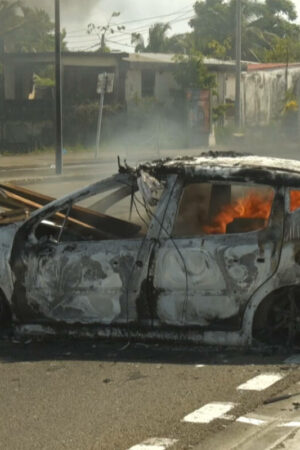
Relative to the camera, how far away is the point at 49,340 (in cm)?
858

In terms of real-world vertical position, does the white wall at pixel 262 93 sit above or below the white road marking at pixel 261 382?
above

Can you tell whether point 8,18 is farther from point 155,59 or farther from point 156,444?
point 156,444

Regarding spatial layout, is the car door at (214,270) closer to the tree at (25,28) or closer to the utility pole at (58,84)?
the utility pole at (58,84)

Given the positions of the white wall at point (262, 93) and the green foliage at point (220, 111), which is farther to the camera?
the white wall at point (262, 93)

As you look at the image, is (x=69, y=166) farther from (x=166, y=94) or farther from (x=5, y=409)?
(x=5, y=409)

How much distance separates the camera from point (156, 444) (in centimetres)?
582

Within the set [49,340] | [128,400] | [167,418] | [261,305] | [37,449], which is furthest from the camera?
[49,340]

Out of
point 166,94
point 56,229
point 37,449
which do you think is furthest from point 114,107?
point 37,449

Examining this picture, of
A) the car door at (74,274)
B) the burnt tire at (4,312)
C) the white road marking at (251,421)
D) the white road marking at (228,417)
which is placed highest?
the car door at (74,274)

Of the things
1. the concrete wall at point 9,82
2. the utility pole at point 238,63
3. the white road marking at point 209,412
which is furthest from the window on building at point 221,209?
the concrete wall at point 9,82

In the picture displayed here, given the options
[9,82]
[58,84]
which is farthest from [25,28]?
[58,84]

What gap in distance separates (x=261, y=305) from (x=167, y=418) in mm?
1843

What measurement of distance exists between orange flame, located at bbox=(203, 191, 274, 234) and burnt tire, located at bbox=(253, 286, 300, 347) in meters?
0.63

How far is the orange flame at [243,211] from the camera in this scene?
829 cm
